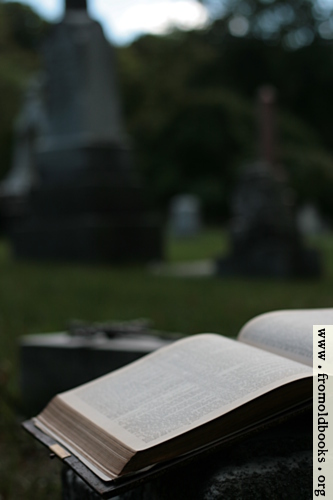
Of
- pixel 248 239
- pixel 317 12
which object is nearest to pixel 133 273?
pixel 248 239

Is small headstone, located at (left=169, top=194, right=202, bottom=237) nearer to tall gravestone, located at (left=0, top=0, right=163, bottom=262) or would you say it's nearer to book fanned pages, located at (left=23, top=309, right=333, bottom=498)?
tall gravestone, located at (left=0, top=0, right=163, bottom=262)

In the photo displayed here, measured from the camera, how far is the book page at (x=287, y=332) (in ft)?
4.56

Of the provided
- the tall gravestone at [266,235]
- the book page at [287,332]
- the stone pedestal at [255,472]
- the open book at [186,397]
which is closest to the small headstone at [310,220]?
the tall gravestone at [266,235]

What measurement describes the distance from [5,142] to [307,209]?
10.3 meters

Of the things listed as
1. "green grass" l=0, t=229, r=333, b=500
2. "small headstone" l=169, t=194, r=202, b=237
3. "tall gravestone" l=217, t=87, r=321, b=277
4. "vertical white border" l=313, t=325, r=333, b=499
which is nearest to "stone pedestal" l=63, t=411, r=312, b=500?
"vertical white border" l=313, t=325, r=333, b=499

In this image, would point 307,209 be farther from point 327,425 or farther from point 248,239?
point 327,425

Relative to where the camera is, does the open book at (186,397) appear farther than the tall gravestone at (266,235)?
No

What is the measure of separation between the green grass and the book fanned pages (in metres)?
0.77

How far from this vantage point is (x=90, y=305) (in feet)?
17.9

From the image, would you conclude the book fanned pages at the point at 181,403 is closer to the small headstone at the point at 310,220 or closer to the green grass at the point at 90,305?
the green grass at the point at 90,305

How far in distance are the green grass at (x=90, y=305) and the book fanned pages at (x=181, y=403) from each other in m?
0.77

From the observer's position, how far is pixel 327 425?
121 cm

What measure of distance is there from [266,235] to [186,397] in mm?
7598

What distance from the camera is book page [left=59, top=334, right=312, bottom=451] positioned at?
121 centimetres
